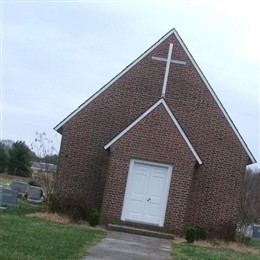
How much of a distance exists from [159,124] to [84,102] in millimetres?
3903

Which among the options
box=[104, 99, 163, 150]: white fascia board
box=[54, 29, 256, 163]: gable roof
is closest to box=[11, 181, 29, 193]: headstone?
box=[54, 29, 256, 163]: gable roof

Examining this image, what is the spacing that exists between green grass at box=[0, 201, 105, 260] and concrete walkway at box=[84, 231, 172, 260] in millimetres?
262

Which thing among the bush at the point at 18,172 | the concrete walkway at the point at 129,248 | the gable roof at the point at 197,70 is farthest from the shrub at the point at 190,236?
the bush at the point at 18,172

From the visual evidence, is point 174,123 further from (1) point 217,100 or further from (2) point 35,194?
(2) point 35,194

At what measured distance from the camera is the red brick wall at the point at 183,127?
2197cm

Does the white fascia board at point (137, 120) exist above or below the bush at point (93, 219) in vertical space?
above

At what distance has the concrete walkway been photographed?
12.0 m

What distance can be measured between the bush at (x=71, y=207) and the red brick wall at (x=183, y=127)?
6.03ft

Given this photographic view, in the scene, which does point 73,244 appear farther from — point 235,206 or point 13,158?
point 13,158

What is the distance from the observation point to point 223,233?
66.7 feet

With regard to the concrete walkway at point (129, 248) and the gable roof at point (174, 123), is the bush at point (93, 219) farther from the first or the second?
the gable roof at point (174, 123)

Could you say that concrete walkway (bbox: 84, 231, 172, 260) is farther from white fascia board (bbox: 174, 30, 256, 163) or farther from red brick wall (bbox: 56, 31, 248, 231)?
white fascia board (bbox: 174, 30, 256, 163)

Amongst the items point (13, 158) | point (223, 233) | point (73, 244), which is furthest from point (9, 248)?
point (13, 158)

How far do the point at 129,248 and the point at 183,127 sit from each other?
9.09 m
